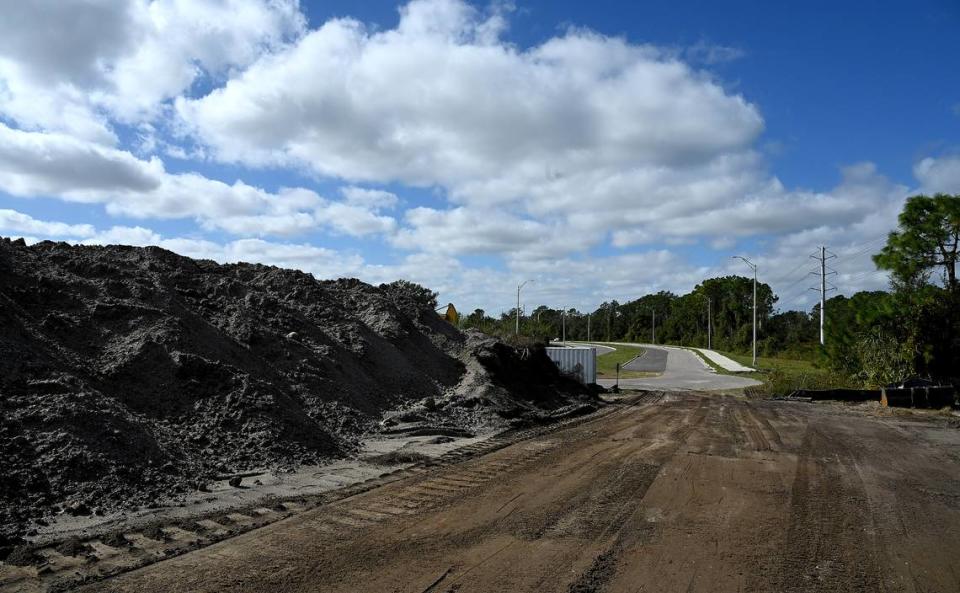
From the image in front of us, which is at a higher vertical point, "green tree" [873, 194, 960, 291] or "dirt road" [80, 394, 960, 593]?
"green tree" [873, 194, 960, 291]

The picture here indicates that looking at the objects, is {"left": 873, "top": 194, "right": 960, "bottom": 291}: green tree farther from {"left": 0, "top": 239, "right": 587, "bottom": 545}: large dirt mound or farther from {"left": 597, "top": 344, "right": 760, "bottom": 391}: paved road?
{"left": 0, "top": 239, "right": 587, "bottom": 545}: large dirt mound

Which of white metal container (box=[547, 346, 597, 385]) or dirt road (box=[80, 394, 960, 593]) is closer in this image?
dirt road (box=[80, 394, 960, 593])

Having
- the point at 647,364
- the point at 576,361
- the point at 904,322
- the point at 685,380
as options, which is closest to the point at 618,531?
the point at 576,361

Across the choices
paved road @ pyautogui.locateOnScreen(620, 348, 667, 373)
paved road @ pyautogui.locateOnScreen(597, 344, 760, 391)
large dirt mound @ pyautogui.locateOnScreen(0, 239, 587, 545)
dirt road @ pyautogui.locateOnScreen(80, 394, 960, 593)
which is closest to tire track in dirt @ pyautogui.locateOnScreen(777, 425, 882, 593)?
dirt road @ pyautogui.locateOnScreen(80, 394, 960, 593)

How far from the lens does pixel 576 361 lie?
95.1ft

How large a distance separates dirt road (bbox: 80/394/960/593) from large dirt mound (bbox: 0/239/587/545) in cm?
241

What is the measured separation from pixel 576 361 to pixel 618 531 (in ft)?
74.3

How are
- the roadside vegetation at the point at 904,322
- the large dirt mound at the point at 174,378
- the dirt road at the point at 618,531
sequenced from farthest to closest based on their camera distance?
the roadside vegetation at the point at 904,322, the large dirt mound at the point at 174,378, the dirt road at the point at 618,531

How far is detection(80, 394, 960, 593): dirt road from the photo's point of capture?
205 inches

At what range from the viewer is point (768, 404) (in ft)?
78.1

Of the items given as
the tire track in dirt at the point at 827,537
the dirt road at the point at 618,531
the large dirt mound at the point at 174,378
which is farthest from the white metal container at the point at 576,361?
the tire track in dirt at the point at 827,537

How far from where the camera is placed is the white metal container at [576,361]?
28.1 meters

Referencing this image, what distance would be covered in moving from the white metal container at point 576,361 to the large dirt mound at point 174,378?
30.1 feet

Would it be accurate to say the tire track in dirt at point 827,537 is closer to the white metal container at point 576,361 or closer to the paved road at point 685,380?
the white metal container at point 576,361
